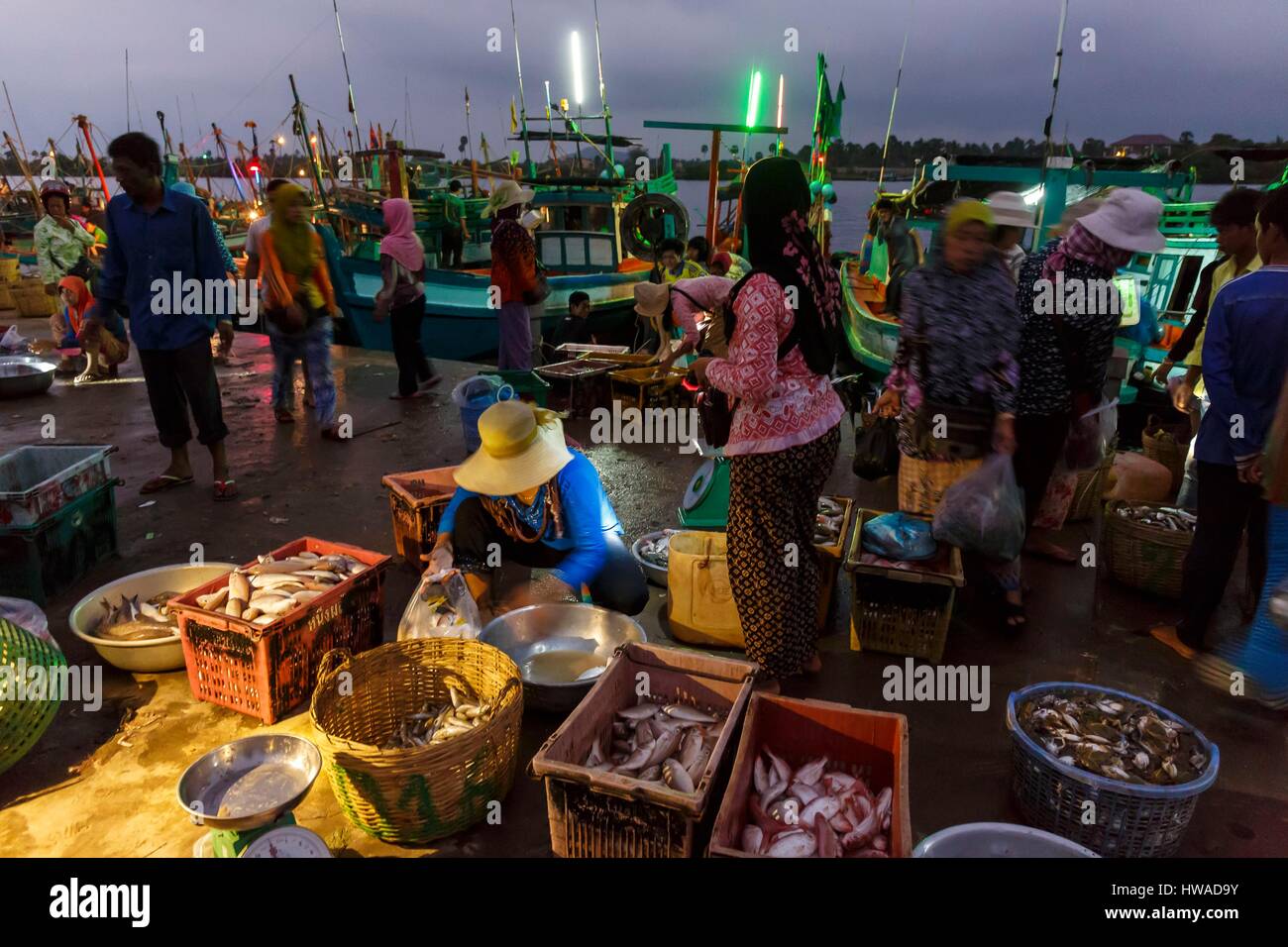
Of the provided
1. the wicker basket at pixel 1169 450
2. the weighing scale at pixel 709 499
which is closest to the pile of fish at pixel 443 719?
the weighing scale at pixel 709 499

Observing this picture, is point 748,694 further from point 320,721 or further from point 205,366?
point 205,366

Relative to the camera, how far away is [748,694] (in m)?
2.49

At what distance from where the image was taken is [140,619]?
10.9ft

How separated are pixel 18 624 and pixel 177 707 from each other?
65 centimetres

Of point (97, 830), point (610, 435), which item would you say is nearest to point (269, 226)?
point (610, 435)

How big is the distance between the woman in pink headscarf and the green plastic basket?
4758 millimetres

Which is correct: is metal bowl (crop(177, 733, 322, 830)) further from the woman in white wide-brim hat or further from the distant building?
the distant building

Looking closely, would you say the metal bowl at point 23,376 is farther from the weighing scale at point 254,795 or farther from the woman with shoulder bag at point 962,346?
the woman with shoulder bag at point 962,346

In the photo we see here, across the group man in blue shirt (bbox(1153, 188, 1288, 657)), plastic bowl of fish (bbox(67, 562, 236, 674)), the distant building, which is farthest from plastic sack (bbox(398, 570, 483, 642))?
the distant building

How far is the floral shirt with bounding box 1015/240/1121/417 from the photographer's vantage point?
354 cm

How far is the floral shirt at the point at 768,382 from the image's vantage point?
2631 mm

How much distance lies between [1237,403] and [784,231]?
2.07 m

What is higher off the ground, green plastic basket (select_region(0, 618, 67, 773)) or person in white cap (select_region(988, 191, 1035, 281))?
person in white cap (select_region(988, 191, 1035, 281))
